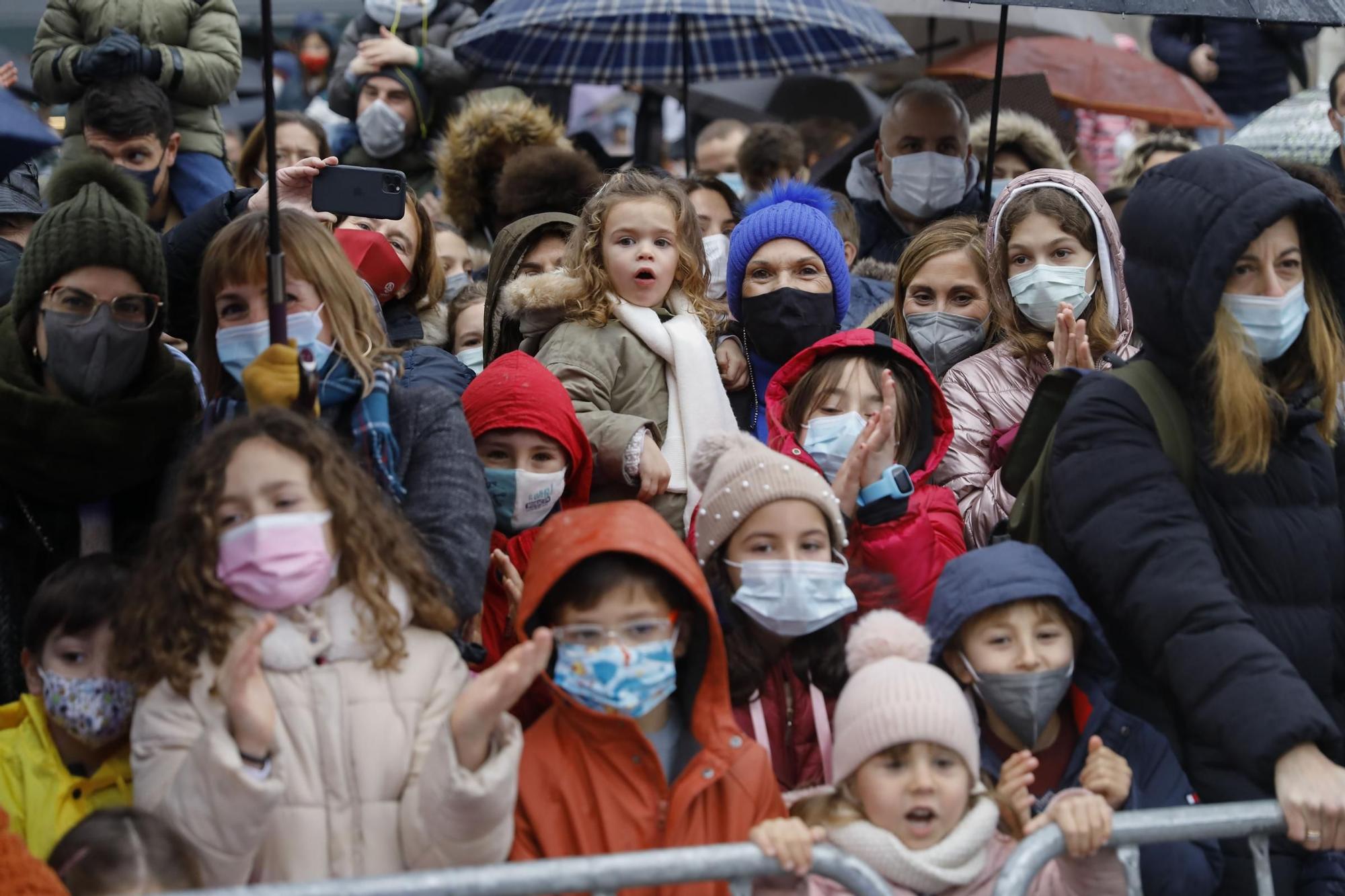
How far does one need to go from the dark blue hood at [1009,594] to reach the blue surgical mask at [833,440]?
77 cm

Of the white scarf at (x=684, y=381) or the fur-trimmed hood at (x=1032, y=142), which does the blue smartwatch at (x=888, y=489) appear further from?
the fur-trimmed hood at (x=1032, y=142)

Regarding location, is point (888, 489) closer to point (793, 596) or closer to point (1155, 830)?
point (793, 596)

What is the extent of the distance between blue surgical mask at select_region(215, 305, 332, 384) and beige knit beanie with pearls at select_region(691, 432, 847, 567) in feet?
3.53

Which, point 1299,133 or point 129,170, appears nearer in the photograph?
point 129,170

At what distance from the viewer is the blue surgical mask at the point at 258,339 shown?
159 inches

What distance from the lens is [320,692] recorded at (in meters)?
3.54

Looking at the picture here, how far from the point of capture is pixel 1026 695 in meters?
3.90

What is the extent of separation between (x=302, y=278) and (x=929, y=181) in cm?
367

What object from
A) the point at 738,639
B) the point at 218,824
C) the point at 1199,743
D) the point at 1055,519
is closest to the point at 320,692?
the point at 218,824

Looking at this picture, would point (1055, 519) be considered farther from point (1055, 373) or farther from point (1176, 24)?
point (1176, 24)

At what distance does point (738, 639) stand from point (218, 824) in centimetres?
140

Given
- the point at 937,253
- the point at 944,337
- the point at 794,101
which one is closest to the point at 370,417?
the point at 944,337

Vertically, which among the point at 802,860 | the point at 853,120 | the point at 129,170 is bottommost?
the point at 802,860

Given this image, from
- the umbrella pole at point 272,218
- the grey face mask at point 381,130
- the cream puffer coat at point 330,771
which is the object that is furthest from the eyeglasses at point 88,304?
the grey face mask at point 381,130
